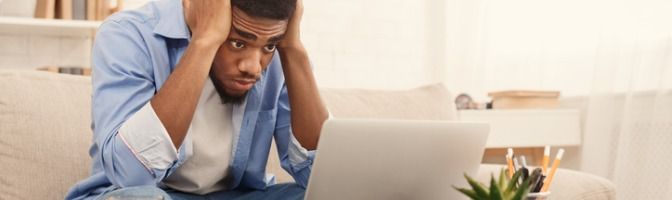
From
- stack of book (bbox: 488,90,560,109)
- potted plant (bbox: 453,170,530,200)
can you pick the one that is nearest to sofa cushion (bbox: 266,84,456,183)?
stack of book (bbox: 488,90,560,109)

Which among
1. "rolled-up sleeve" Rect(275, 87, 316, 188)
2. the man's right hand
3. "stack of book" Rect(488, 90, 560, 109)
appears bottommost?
"stack of book" Rect(488, 90, 560, 109)

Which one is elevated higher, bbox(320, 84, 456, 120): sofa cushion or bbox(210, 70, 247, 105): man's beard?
bbox(210, 70, 247, 105): man's beard

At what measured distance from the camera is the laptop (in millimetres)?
1045

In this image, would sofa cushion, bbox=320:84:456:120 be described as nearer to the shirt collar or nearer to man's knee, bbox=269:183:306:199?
man's knee, bbox=269:183:306:199

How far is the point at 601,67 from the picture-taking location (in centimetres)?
264

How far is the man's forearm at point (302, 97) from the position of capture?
147cm

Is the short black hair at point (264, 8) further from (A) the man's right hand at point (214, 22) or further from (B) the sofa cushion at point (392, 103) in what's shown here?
(B) the sofa cushion at point (392, 103)

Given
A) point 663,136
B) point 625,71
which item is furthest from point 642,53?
point 663,136

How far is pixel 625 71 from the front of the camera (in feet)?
8.36

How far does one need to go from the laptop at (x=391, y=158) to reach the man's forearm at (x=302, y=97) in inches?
14.0

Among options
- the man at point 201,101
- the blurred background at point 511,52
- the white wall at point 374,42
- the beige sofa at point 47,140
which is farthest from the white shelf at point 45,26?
the man at point 201,101

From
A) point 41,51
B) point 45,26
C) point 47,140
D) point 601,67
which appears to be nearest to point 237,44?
point 47,140

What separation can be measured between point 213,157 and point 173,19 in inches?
9.8

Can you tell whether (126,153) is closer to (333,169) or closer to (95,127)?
(95,127)
